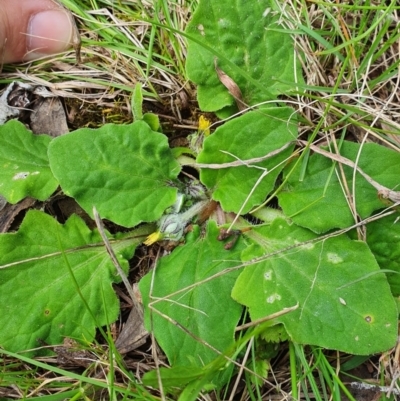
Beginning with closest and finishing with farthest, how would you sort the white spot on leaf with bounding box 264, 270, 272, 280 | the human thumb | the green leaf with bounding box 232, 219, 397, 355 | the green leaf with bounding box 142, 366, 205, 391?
the green leaf with bounding box 142, 366, 205, 391, the green leaf with bounding box 232, 219, 397, 355, the white spot on leaf with bounding box 264, 270, 272, 280, the human thumb

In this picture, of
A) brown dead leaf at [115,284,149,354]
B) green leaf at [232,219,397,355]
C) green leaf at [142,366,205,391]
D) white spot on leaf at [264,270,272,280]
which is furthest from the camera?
Answer: brown dead leaf at [115,284,149,354]

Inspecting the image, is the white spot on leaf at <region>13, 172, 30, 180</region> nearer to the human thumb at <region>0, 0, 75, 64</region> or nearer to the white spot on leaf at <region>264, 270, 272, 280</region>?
the human thumb at <region>0, 0, 75, 64</region>

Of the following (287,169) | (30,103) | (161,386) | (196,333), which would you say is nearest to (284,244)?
(287,169)

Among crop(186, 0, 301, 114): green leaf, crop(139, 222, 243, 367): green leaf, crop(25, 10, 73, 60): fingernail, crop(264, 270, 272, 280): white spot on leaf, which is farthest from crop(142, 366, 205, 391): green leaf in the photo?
crop(25, 10, 73, 60): fingernail

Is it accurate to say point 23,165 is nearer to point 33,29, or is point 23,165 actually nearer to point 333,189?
point 33,29

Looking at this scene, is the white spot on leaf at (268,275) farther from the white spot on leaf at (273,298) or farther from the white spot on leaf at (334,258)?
the white spot on leaf at (334,258)

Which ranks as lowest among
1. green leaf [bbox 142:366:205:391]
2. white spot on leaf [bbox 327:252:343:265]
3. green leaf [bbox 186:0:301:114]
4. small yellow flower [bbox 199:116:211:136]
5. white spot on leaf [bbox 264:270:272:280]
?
green leaf [bbox 142:366:205:391]

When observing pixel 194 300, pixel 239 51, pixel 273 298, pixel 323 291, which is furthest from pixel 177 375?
pixel 239 51
